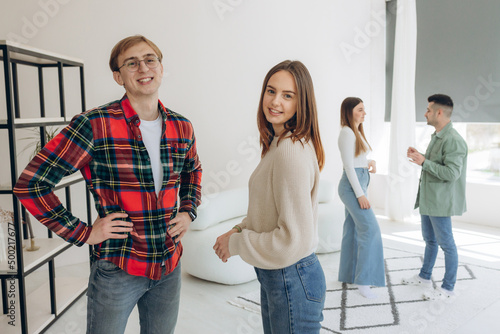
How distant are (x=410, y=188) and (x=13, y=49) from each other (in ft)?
15.7

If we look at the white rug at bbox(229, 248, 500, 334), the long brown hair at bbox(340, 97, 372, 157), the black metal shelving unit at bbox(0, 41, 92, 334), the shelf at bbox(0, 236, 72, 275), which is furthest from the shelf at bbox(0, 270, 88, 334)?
the long brown hair at bbox(340, 97, 372, 157)

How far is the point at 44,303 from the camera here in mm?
2938

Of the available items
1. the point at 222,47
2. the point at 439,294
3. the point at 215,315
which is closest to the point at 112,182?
the point at 215,315

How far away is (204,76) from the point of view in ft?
14.6

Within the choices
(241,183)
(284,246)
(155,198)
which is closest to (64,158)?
(155,198)

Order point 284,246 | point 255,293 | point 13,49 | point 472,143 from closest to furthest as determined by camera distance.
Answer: point 284,246
point 13,49
point 255,293
point 472,143

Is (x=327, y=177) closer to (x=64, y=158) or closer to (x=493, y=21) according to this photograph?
(x=493, y=21)

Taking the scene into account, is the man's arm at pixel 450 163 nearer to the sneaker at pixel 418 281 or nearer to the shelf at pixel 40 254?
the sneaker at pixel 418 281

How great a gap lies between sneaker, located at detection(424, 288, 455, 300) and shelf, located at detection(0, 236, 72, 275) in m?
2.42

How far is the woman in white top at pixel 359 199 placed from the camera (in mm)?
3107

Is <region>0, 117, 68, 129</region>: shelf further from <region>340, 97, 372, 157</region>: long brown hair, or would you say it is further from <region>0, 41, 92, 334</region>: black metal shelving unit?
<region>340, 97, 372, 157</region>: long brown hair

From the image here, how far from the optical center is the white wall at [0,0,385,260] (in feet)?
12.7

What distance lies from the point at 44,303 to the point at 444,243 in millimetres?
2746

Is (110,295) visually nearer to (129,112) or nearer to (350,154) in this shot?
(129,112)
